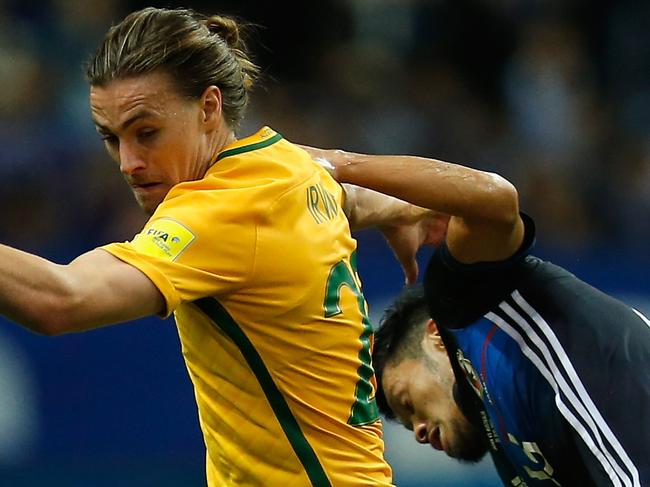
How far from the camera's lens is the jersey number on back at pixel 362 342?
8.69ft

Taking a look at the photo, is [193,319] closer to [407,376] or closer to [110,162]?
[407,376]

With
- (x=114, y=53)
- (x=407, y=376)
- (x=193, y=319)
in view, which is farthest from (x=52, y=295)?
(x=407, y=376)

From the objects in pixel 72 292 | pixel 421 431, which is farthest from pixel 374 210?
pixel 72 292

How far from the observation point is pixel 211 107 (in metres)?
2.65

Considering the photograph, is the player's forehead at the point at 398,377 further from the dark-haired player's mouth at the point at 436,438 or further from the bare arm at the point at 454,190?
the bare arm at the point at 454,190

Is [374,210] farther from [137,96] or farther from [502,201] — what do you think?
[137,96]

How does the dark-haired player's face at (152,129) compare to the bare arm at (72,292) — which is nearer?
the bare arm at (72,292)

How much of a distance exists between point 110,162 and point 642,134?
10.1 ft

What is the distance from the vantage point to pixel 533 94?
7.39 meters

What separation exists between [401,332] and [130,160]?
152cm

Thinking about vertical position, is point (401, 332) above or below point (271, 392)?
below

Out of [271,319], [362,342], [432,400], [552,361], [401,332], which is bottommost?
[432,400]

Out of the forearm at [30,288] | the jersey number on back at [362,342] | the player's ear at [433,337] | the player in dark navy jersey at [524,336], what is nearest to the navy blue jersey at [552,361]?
the player in dark navy jersey at [524,336]

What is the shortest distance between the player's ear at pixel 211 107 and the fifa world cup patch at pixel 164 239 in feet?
1.03
